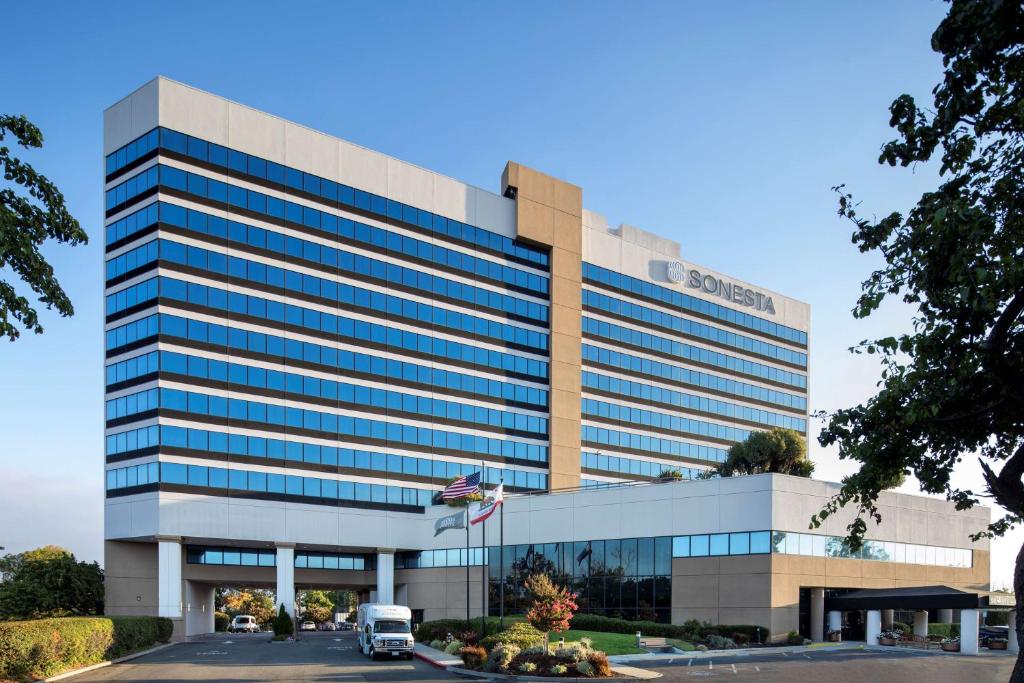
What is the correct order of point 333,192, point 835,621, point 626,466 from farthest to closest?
point 626,466 → point 333,192 → point 835,621

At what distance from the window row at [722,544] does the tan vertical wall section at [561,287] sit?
952 inches

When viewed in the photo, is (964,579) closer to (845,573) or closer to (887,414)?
(845,573)

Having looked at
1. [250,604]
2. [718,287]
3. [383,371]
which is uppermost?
[718,287]

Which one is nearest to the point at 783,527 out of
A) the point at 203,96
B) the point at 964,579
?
the point at 964,579

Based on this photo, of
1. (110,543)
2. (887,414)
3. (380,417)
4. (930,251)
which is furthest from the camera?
(380,417)

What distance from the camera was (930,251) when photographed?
1252 cm

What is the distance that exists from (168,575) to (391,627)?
82.6ft

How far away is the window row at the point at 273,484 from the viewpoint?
6050 centimetres

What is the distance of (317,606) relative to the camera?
417 ft

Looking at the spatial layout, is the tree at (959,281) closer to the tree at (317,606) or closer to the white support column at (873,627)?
the white support column at (873,627)

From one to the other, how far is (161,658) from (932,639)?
40.1m

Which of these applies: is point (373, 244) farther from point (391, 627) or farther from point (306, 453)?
point (391, 627)

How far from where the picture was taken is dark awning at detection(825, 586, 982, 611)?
157 feet

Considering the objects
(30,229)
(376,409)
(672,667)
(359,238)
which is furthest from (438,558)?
(30,229)
